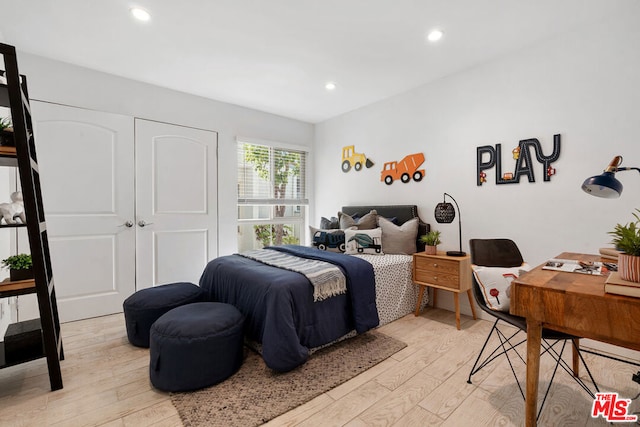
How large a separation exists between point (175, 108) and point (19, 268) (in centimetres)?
240

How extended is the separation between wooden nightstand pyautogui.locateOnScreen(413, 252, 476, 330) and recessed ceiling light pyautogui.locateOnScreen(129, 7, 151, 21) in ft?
10.1

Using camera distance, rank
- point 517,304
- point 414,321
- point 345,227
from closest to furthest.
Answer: point 517,304 < point 414,321 < point 345,227

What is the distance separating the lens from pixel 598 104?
2293mm

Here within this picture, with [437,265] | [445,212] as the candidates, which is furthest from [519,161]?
[437,265]

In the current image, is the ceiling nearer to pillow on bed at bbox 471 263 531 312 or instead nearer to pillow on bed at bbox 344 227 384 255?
pillow on bed at bbox 344 227 384 255

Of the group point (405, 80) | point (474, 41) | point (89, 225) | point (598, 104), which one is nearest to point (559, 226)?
point (598, 104)

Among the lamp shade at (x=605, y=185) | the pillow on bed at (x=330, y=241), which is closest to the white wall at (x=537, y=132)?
the pillow on bed at (x=330, y=241)

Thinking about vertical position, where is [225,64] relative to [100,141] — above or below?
above

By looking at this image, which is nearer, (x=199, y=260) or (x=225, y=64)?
(x=225, y=64)

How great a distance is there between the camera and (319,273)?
2.25m

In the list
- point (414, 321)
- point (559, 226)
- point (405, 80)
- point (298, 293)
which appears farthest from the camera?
point (405, 80)

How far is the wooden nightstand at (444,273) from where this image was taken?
2.68m

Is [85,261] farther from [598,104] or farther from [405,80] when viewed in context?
[598,104]

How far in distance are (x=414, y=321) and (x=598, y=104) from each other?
2385 mm
